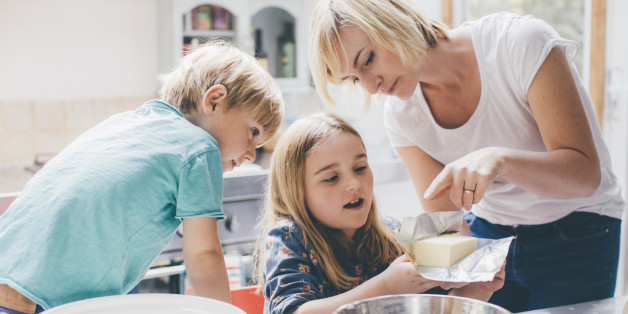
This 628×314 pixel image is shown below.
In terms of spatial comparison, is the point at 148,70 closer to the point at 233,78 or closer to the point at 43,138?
the point at 43,138

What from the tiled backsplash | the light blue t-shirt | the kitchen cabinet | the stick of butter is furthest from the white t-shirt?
the tiled backsplash

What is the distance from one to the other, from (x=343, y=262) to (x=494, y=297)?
1.27ft

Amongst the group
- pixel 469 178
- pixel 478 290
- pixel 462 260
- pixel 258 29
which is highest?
pixel 258 29

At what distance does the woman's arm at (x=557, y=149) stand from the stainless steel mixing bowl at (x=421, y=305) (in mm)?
282

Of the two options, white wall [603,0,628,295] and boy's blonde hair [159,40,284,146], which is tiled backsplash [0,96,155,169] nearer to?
boy's blonde hair [159,40,284,146]

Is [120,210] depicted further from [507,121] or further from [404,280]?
[507,121]

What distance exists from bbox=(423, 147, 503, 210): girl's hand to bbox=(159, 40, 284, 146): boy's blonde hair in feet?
1.35

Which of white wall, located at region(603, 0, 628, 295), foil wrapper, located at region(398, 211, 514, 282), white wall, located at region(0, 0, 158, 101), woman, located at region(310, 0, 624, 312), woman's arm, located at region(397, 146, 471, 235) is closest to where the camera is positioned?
foil wrapper, located at region(398, 211, 514, 282)

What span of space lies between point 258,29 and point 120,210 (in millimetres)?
2543

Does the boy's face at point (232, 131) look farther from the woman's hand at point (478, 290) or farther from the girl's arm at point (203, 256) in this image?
the woman's hand at point (478, 290)

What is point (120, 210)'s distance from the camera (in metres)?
0.99

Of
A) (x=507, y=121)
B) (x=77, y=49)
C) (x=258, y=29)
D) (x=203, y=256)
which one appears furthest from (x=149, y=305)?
(x=258, y=29)

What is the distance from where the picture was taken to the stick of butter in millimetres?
929

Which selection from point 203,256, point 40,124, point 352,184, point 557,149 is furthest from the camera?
point 40,124
